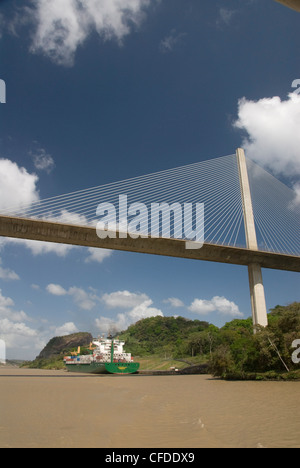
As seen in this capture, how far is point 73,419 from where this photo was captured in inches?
281

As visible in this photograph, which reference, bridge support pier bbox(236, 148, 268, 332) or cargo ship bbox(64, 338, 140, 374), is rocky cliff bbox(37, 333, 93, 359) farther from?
bridge support pier bbox(236, 148, 268, 332)

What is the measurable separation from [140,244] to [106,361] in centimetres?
2045

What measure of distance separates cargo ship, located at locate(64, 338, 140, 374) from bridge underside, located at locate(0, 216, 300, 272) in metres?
16.6

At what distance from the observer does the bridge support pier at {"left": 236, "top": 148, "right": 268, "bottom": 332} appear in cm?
2786

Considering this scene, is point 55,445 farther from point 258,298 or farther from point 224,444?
point 258,298

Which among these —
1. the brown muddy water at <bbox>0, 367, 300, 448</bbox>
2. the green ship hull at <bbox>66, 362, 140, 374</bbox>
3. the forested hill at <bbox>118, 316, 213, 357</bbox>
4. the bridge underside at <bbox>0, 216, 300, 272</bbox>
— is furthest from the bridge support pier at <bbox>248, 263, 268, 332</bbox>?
the forested hill at <bbox>118, 316, 213, 357</bbox>

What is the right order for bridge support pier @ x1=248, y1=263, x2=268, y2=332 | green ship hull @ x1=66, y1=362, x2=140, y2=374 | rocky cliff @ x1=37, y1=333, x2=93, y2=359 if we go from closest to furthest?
bridge support pier @ x1=248, y1=263, x2=268, y2=332, green ship hull @ x1=66, y1=362, x2=140, y2=374, rocky cliff @ x1=37, y1=333, x2=93, y2=359

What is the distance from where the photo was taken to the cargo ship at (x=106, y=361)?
119 feet

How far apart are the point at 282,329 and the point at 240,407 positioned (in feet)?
43.5

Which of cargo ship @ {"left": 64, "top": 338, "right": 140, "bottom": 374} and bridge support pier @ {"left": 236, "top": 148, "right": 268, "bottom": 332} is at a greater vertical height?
bridge support pier @ {"left": 236, "top": 148, "right": 268, "bottom": 332}

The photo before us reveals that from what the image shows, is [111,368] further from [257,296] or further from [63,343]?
[63,343]

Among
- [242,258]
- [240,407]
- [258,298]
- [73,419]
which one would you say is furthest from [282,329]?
[73,419]
